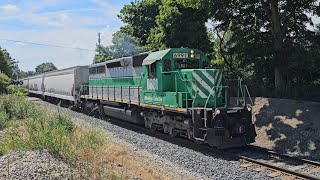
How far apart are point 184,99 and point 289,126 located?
483cm

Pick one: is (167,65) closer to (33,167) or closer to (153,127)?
(153,127)

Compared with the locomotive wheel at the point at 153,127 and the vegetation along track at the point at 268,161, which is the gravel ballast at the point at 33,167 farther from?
the locomotive wheel at the point at 153,127

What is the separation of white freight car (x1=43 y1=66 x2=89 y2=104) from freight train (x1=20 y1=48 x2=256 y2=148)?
7.53m

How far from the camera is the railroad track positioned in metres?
9.11

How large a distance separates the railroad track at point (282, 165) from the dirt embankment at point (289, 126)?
4.17 ft

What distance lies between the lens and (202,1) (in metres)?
18.3

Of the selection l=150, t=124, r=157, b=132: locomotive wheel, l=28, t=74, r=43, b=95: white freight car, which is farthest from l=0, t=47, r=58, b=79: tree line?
l=150, t=124, r=157, b=132: locomotive wheel

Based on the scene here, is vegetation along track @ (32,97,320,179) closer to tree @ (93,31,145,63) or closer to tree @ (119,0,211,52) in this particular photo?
tree @ (119,0,211,52)

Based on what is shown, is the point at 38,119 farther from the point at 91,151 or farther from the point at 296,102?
the point at 296,102

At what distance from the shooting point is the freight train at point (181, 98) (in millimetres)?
11859

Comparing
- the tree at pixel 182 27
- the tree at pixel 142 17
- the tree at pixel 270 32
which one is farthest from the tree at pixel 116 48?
the tree at pixel 270 32

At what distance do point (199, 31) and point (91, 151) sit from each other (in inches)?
596

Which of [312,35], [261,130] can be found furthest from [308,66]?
[261,130]

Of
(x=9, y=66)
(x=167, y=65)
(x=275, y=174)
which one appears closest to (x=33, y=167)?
(x=275, y=174)
